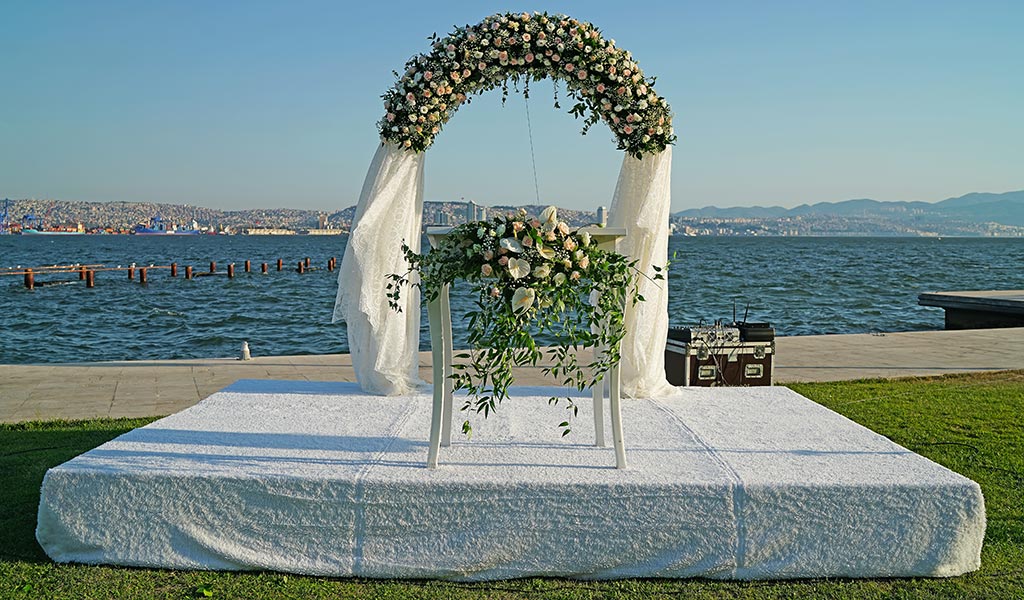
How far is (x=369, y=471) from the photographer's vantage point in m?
3.43

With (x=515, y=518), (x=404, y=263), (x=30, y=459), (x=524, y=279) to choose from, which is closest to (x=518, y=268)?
(x=524, y=279)

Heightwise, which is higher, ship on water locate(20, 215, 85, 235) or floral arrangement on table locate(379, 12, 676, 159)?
floral arrangement on table locate(379, 12, 676, 159)

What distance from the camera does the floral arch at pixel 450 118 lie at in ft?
14.3

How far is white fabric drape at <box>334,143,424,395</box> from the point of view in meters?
4.92

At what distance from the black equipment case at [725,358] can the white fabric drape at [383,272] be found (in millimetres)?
2409

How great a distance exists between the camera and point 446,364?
3.68 m

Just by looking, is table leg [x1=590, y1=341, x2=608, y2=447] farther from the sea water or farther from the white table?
the sea water

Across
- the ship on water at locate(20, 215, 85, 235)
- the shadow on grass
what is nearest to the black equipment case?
the shadow on grass

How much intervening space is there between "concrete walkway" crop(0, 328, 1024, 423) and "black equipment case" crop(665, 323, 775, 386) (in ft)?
4.52

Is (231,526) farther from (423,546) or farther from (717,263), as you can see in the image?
(717,263)

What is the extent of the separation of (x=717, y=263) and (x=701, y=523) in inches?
2230

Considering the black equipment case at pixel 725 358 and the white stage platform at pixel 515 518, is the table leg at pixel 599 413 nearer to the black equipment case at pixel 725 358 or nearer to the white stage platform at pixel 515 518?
the white stage platform at pixel 515 518

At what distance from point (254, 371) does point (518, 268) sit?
5715mm

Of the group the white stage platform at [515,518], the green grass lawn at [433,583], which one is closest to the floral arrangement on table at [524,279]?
the white stage platform at [515,518]
